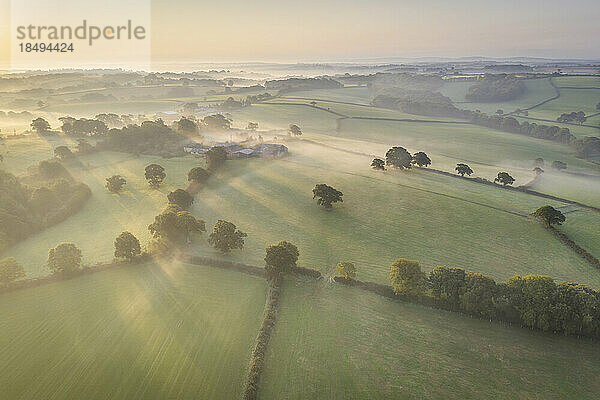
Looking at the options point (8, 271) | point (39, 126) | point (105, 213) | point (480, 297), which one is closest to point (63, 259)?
point (8, 271)

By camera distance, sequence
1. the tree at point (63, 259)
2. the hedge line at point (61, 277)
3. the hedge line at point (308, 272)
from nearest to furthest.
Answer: the hedge line at point (61, 277)
the tree at point (63, 259)
the hedge line at point (308, 272)

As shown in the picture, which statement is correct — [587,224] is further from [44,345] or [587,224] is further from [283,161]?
[44,345]

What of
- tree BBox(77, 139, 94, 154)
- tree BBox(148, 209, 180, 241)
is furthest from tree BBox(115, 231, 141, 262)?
tree BBox(77, 139, 94, 154)

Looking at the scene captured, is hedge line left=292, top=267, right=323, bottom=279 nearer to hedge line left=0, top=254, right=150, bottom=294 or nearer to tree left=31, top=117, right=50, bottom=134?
hedge line left=0, top=254, right=150, bottom=294

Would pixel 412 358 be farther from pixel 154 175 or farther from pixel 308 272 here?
pixel 154 175

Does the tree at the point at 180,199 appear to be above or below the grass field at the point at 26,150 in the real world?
below

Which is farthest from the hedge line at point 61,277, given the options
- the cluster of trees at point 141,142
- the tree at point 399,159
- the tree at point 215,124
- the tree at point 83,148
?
the tree at point 215,124

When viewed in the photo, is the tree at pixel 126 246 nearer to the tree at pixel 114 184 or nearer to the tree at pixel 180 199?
the tree at pixel 180 199
